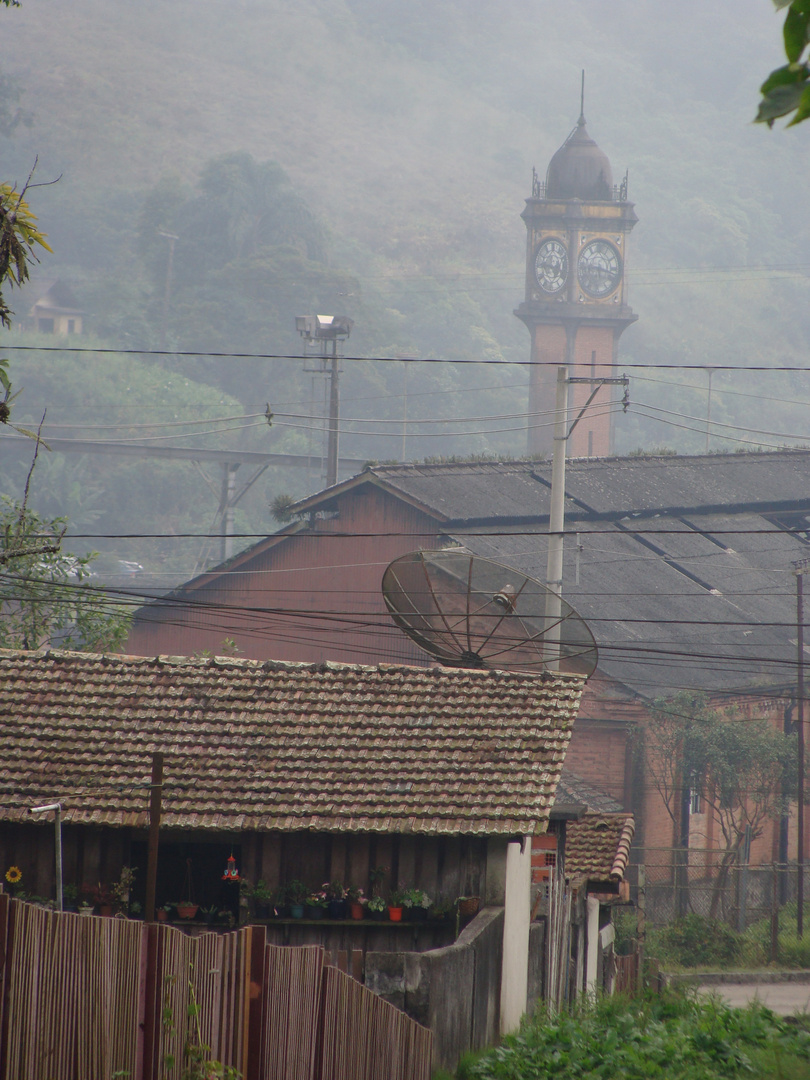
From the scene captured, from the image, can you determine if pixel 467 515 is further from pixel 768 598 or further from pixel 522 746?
pixel 522 746

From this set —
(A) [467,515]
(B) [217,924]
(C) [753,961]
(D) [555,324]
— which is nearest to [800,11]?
(B) [217,924]

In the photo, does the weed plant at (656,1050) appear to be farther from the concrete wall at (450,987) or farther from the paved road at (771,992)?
the paved road at (771,992)

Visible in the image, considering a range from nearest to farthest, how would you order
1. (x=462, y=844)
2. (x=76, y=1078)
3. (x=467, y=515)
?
(x=76, y=1078), (x=462, y=844), (x=467, y=515)

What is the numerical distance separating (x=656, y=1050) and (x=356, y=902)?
13.5 ft

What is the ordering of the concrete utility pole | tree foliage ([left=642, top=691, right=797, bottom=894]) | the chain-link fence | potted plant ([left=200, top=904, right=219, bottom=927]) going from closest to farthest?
potted plant ([left=200, top=904, right=219, bottom=927])
the chain-link fence
tree foliage ([left=642, top=691, right=797, bottom=894])
the concrete utility pole

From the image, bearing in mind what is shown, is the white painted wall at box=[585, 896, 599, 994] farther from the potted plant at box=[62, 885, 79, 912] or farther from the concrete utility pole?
the concrete utility pole

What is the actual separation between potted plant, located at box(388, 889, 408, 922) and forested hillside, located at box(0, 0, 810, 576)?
43.7 metres

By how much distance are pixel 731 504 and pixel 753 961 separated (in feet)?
56.5

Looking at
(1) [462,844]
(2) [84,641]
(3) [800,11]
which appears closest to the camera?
(3) [800,11]

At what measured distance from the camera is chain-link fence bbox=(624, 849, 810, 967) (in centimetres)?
2870

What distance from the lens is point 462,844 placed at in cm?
1292

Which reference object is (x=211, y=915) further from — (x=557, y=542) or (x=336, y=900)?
(x=557, y=542)

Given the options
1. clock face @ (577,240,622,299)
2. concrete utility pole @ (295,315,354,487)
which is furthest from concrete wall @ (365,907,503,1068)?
clock face @ (577,240,622,299)

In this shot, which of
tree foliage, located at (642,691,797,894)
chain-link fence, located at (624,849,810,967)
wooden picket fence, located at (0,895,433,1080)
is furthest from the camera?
tree foliage, located at (642,691,797,894)
